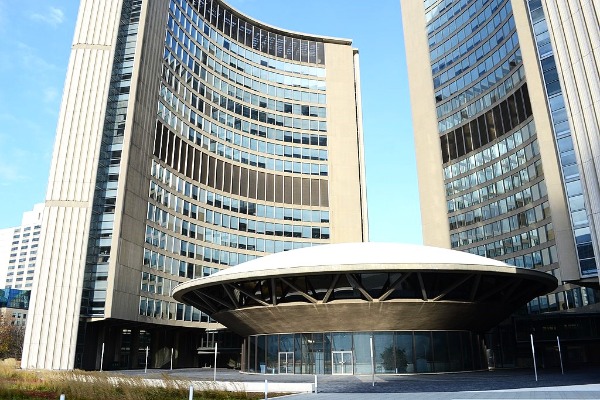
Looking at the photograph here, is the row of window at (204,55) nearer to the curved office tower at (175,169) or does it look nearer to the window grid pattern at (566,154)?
the curved office tower at (175,169)

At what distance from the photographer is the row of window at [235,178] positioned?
72.0m

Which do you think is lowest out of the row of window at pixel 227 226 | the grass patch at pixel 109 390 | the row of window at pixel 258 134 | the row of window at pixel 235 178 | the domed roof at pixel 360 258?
the grass patch at pixel 109 390

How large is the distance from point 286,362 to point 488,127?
5355 centimetres

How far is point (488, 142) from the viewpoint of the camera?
79062 mm

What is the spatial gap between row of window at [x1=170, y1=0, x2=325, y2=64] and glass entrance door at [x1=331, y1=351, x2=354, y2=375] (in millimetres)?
60504

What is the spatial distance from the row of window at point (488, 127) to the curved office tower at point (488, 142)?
16 centimetres

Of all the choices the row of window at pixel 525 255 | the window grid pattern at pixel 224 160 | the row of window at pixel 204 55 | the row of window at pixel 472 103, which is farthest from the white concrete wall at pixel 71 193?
the row of window at pixel 472 103

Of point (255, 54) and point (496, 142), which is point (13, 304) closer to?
point (255, 54)

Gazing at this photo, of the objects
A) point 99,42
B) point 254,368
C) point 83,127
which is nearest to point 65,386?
point 254,368

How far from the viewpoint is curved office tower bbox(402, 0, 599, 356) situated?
6500 cm

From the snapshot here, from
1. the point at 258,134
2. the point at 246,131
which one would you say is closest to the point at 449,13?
the point at 258,134

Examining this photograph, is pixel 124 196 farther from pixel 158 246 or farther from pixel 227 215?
pixel 227 215

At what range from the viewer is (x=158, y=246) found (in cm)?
6681

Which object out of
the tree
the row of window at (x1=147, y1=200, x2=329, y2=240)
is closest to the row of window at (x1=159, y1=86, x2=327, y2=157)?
the row of window at (x1=147, y1=200, x2=329, y2=240)
